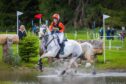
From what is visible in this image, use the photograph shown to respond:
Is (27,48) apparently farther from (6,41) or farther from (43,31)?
(43,31)

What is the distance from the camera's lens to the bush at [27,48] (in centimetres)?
3067

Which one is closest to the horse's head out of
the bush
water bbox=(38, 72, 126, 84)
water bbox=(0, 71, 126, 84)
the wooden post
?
water bbox=(0, 71, 126, 84)

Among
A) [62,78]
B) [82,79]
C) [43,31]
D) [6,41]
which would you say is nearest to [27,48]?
[6,41]

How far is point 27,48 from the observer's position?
3061cm

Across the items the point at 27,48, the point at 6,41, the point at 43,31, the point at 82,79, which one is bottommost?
the point at 82,79

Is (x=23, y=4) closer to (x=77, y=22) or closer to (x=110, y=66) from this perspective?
(x=77, y=22)

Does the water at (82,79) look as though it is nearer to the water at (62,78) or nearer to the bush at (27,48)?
the water at (62,78)

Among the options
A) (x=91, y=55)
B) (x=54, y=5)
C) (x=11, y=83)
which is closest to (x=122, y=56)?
(x=91, y=55)

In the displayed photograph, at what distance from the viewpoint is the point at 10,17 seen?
77.7 m

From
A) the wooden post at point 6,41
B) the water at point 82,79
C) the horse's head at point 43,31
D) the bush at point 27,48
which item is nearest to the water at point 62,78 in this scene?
the water at point 82,79

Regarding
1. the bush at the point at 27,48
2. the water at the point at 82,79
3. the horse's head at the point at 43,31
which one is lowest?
the water at the point at 82,79

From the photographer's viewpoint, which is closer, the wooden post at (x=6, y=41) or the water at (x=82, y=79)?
the water at (x=82, y=79)

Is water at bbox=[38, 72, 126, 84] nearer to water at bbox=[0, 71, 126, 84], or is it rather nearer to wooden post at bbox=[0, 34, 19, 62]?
water at bbox=[0, 71, 126, 84]

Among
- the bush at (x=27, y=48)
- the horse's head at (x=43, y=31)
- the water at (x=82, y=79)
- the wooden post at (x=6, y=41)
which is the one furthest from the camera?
the bush at (x=27, y=48)
